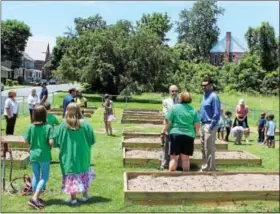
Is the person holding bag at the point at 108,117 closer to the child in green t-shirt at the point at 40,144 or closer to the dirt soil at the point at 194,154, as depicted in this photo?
the dirt soil at the point at 194,154

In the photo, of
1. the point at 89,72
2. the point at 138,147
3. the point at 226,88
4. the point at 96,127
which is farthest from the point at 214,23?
the point at 138,147

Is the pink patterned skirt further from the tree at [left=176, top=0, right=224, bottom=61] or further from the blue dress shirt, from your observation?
the tree at [left=176, top=0, right=224, bottom=61]

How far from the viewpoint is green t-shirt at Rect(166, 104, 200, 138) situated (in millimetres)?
7516

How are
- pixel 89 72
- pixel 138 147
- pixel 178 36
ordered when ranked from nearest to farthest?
1. pixel 138 147
2. pixel 89 72
3. pixel 178 36

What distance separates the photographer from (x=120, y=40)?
128ft

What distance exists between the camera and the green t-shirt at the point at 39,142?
6.09 metres

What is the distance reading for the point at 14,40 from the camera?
7388cm

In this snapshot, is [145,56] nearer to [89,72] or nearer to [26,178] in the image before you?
[89,72]

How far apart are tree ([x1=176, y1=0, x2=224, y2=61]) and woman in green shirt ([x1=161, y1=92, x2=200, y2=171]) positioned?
45470mm

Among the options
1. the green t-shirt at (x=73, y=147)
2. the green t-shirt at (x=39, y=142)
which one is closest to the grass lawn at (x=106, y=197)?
the green t-shirt at (x=73, y=147)

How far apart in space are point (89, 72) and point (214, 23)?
23.9 m

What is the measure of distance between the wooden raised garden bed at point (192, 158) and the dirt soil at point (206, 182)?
1.65 metres

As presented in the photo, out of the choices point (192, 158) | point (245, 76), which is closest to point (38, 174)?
point (192, 158)

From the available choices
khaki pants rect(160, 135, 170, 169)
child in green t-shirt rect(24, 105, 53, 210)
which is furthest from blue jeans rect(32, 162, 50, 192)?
khaki pants rect(160, 135, 170, 169)
